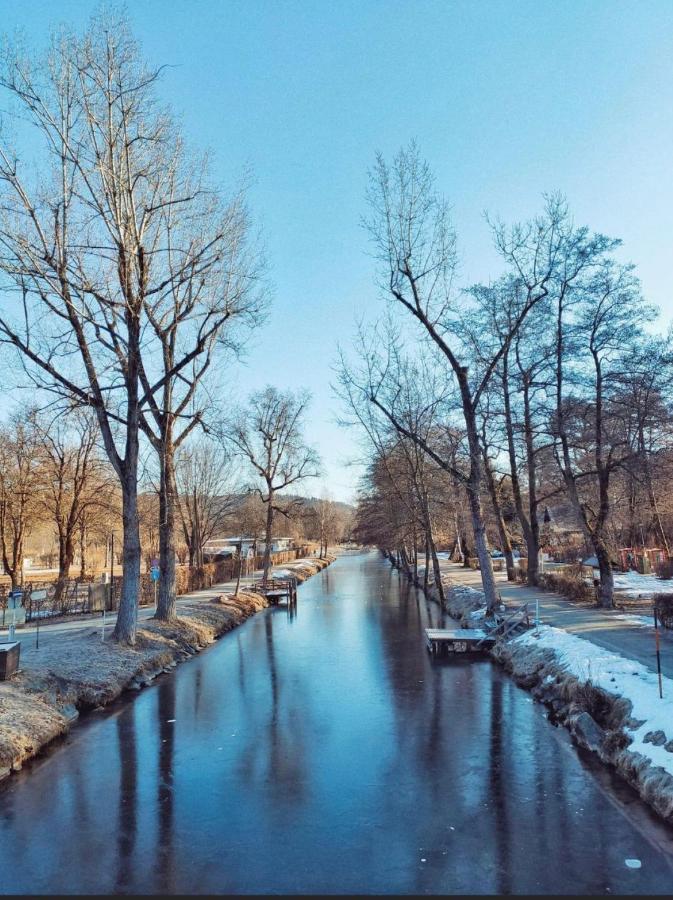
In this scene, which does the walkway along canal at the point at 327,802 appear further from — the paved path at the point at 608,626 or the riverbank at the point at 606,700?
the paved path at the point at 608,626

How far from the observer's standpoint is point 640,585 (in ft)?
81.5

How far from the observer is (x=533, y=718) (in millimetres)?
11125

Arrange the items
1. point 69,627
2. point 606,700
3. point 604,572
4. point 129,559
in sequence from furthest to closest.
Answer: point 69,627 → point 604,572 → point 129,559 → point 606,700

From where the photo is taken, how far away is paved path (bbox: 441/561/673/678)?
39.8ft

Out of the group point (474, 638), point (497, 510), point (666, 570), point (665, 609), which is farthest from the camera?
point (497, 510)

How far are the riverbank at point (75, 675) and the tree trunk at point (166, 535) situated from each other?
0.59 meters

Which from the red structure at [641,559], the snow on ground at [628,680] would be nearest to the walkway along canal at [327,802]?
the snow on ground at [628,680]

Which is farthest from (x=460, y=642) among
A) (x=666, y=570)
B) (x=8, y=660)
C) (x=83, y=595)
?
(x=83, y=595)

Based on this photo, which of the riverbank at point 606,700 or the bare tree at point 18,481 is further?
the bare tree at point 18,481

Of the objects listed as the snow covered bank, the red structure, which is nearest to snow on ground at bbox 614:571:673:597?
the red structure

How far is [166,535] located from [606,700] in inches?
560

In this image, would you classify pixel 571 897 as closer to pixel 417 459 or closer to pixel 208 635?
pixel 208 635

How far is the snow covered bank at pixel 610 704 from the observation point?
7.62m

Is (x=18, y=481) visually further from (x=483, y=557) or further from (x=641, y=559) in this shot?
(x=641, y=559)
